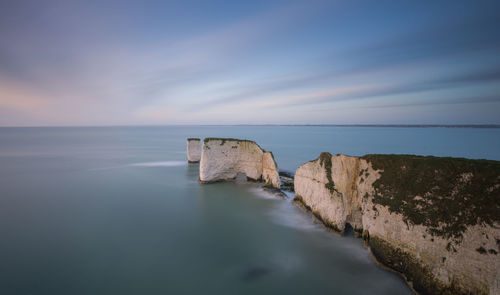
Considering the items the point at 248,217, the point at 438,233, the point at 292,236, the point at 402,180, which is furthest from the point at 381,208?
the point at 248,217

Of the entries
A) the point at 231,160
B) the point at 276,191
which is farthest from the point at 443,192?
the point at 231,160

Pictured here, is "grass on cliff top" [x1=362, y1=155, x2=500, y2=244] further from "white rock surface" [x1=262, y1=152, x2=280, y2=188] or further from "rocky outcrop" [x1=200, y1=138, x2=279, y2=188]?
"rocky outcrop" [x1=200, y1=138, x2=279, y2=188]

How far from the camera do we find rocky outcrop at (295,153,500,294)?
575 cm

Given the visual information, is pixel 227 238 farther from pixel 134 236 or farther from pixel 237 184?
pixel 237 184

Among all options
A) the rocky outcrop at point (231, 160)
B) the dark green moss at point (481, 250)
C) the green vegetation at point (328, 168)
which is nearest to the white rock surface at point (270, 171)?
the rocky outcrop at point (231, 160)

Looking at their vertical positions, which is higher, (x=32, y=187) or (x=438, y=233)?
(x=438, y=233)

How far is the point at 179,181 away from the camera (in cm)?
2155

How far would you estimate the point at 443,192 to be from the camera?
6.79m

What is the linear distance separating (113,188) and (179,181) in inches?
221

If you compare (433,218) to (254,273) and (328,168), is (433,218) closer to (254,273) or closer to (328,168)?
(328,168)

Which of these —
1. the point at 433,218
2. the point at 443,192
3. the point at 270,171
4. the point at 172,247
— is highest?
the point at 443,192

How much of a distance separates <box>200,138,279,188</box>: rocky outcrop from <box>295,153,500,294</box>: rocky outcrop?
1052 centimetres

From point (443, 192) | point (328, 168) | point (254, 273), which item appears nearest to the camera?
point (443, 192)

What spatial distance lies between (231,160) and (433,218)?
1564cm
